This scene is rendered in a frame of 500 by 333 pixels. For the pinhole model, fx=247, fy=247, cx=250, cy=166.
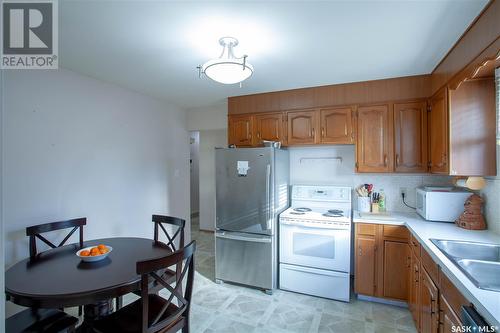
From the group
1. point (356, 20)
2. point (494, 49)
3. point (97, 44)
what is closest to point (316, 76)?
point (356, 20)

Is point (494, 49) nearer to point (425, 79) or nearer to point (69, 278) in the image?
point (425, 79)

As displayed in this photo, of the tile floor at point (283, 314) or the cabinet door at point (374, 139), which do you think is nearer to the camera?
the tile floor at point (283, 314)

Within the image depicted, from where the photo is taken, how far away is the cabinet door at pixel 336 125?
2.84m

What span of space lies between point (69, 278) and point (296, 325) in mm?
1844

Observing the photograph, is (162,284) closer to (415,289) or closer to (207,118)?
(415,289)

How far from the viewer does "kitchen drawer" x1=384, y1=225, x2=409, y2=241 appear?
7.89 ft

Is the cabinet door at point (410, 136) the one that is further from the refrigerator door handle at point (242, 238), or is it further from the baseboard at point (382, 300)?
the refrigerator door handle at point (242, 238)

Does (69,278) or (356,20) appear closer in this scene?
(69,278)

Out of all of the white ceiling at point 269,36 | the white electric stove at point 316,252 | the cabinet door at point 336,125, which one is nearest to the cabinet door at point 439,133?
the white ceiling at point 269,36

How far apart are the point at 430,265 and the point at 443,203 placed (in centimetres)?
97

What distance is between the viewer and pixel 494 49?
1.39 m

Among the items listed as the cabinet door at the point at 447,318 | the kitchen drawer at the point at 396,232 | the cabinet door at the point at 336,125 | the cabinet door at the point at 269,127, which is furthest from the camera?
the cabinet door at the point at 269,127

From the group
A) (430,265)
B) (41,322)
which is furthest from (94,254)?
(430,265)

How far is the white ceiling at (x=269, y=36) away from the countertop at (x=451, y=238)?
1500 millimetres
